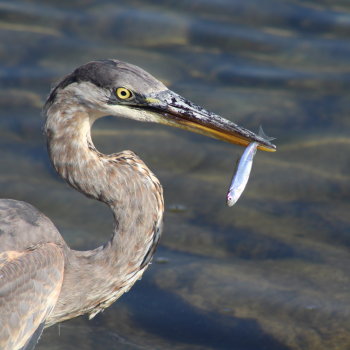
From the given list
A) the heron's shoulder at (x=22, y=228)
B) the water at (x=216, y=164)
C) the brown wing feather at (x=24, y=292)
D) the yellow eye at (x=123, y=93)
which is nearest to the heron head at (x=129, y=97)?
the yellow eye at (x=123, y=93)

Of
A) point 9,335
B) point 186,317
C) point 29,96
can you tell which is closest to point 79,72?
point 9,335

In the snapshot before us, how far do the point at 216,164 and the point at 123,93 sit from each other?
2.31m

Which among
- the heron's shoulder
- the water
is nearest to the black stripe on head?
the heron's shoulder

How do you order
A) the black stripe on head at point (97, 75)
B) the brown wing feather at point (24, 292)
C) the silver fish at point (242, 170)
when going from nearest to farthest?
the brown wing feather at point (24, 292) → the black stripe on head at point (97, 75) → the silver fish at point (242, 170)

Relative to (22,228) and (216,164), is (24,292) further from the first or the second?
(216,164)

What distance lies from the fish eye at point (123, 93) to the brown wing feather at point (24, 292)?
0.92 metres

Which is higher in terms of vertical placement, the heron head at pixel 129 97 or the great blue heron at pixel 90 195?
the heron head at pixel 129 97

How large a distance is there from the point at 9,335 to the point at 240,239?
2.15 meters

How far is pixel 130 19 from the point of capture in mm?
6891

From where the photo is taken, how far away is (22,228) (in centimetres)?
295

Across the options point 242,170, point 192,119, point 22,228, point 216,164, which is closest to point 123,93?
point 192,119

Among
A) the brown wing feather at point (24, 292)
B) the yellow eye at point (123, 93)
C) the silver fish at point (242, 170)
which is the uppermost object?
the yellow eye at point (123, 93)

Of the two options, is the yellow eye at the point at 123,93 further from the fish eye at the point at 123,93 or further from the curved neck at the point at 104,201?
the curved neck at the point at 104,201

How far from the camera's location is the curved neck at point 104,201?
293cm
